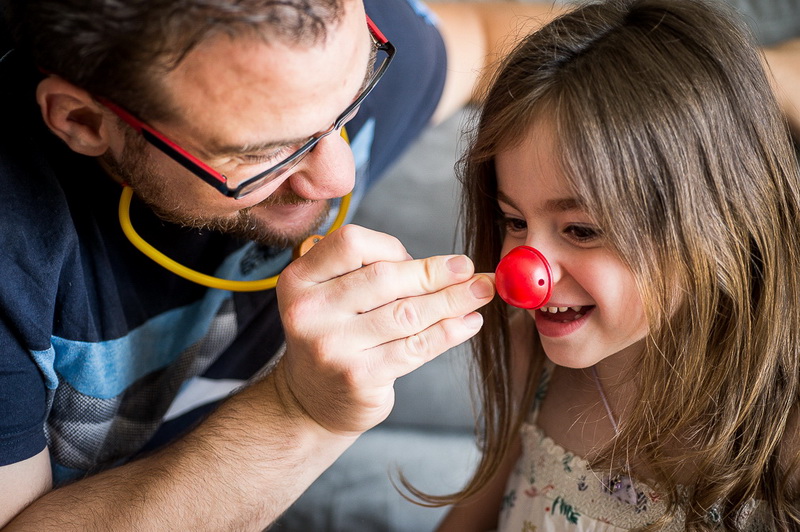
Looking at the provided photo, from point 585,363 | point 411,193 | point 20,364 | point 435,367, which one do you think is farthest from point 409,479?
point 20,364

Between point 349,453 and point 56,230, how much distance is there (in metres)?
0.96

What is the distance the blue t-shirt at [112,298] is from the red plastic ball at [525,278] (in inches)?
23.1

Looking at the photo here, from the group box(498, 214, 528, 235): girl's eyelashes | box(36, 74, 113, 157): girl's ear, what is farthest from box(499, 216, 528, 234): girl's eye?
box(36, 74, 113, 157): girl's ear

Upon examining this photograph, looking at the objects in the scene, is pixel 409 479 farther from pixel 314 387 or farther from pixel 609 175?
pixel 609 175

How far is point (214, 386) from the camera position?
1.53 meters

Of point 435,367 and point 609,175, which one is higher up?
point 609,175

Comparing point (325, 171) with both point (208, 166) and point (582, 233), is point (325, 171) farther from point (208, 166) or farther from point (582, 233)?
point (582, 233)

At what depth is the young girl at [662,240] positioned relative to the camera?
96cm

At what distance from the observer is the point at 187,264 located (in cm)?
134

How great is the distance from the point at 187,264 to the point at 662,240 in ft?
2.63

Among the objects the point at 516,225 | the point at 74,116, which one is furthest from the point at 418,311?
the point at 74,116

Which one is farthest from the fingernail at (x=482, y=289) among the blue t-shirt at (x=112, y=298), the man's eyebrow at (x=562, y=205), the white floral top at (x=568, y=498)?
the blue t-shirt at (x=112, y=298)

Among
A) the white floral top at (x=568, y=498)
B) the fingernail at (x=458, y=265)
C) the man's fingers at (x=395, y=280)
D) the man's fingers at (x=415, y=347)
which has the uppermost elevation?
the fingernail at (x=458, y=265)

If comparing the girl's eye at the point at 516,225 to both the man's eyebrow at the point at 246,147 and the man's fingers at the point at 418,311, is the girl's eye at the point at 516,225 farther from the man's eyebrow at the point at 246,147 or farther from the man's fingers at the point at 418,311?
the man's eyebrow at the point at 246,147
